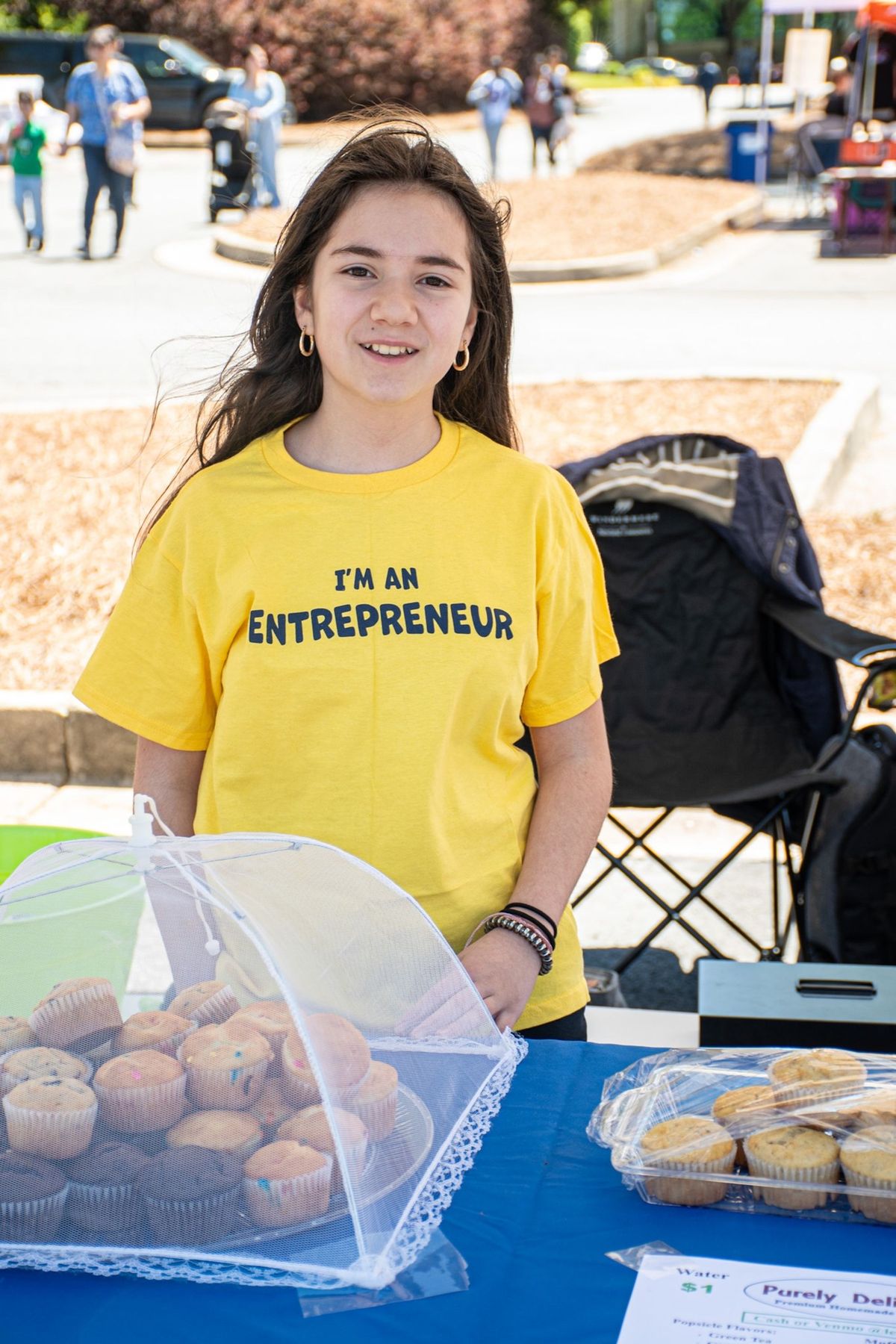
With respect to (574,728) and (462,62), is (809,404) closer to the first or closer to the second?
(574,728)

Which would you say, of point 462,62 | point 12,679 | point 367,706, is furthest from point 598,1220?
point 462,62

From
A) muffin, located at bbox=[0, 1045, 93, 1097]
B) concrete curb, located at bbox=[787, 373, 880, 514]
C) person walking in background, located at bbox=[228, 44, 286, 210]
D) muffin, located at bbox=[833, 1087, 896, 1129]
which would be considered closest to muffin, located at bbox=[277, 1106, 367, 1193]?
muffin, located at bbox=[0, 1045, 93, 1097]

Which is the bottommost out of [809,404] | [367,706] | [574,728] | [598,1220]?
[809,404]

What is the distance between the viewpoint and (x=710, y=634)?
4180mm

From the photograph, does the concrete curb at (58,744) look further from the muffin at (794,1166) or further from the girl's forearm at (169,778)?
the muffin at (794,1166)

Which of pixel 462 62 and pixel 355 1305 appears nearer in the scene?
pixel 355 1305

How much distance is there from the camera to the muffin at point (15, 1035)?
1.56 metres

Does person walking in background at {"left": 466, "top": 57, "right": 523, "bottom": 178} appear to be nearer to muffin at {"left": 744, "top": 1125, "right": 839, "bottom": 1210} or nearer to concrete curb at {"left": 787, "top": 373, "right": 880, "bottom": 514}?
concrete curb at {"left": 787, "top": 373, "right": 880, "bottom": 514}

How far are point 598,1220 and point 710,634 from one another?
278 cm

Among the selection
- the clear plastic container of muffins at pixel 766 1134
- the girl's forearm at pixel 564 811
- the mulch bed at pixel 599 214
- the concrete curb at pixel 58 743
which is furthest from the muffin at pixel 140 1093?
the mulch bed at pixel 599 214

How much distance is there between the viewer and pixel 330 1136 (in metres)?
1.47

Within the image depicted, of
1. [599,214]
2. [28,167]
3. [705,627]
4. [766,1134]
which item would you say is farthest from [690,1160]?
[599,214]

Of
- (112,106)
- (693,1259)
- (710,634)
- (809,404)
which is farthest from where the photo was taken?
(112,106)

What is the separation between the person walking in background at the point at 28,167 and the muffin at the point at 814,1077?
15396mm
